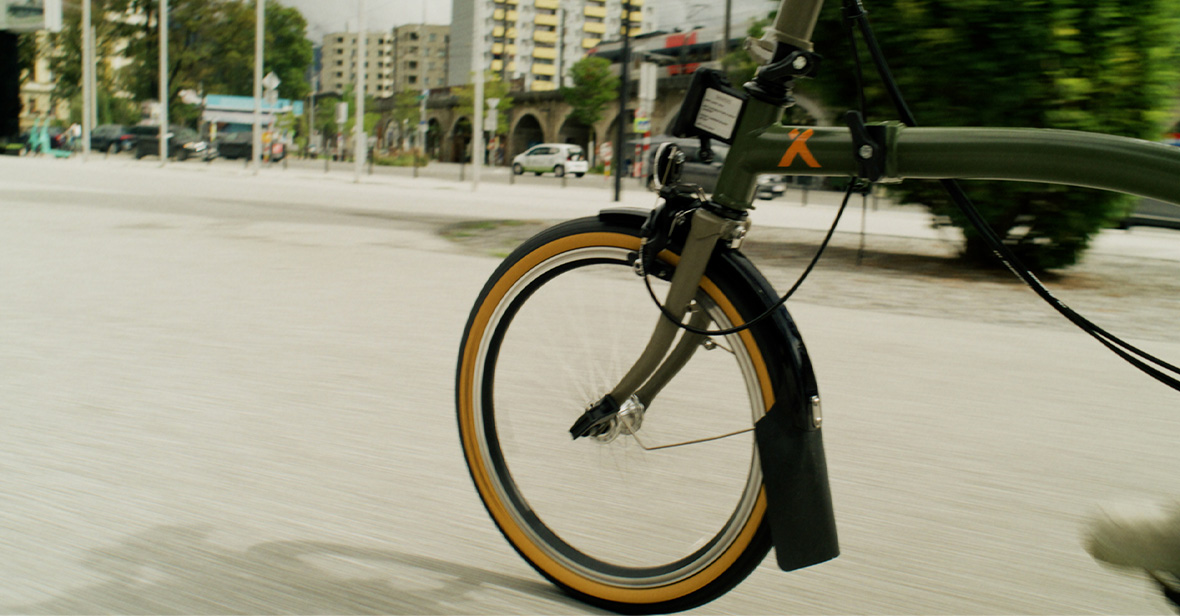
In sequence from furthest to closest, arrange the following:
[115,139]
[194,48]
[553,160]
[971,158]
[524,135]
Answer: [524,135], [194,48], [115,139], [553,160], [971,158]

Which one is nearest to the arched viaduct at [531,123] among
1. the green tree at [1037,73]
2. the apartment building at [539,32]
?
the apartment building at [539,32]

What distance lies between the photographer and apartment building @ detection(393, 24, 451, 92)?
158m

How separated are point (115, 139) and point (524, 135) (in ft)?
143

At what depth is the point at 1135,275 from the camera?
31.4 feet

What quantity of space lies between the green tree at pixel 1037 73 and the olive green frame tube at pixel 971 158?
20.0 ft

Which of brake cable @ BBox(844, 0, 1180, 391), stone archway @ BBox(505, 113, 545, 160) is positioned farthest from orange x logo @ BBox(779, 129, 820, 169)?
stone archway @ BBox(505, 113, 545, 160)

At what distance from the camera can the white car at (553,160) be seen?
47.0 m

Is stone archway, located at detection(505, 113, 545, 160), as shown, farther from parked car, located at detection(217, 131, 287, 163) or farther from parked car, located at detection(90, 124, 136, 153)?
parked car, located at detection(90, 124, 136, 153)

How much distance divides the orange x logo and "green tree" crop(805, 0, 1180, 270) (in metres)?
6.13

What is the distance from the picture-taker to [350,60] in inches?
7416

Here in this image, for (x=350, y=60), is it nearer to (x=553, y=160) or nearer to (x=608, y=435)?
(x=553, y=160)

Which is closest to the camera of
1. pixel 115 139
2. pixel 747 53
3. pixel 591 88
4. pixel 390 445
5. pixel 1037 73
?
pixel 747 53

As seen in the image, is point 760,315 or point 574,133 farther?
point 574,133

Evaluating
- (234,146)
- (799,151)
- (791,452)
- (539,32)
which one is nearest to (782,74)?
(799,151)
